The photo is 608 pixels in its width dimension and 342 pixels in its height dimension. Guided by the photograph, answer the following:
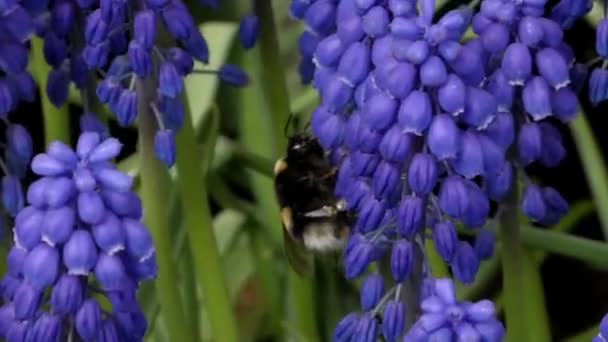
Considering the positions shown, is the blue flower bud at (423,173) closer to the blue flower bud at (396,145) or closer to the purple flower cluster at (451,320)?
the blue flower bud at (396,145)

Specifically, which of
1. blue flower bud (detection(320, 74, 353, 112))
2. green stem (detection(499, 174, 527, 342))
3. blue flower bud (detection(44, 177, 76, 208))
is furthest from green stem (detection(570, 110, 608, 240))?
blue flower bud (detection(44, 177, 76, 208))

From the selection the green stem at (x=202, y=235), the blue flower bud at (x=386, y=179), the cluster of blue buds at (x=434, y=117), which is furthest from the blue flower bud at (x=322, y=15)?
the blue flower bud at (x=386, y=179)

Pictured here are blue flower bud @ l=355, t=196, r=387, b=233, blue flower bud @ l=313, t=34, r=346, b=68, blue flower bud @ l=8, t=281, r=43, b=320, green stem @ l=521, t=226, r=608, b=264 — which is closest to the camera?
blue flower bud @ l=8, t=281, r=43, b=320

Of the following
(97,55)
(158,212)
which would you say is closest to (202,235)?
(158,212)

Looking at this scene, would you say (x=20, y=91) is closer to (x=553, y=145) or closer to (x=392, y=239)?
(x=392, y=239)

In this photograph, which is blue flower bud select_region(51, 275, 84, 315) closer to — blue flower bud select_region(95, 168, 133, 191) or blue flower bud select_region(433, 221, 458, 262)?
blue flower bud select_region(95, 168, 133, 191)

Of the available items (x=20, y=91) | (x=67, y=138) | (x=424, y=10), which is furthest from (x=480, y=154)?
(x=67, y=138)
